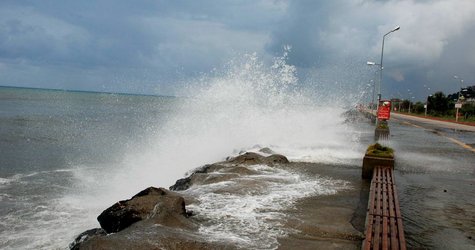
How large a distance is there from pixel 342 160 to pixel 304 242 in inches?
326

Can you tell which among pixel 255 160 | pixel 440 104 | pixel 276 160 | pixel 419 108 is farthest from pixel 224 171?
pixel 419 108

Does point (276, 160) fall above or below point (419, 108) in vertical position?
above

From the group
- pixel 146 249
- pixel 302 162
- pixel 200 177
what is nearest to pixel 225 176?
pixel 200 177

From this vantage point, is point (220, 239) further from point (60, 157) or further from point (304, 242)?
point (60, 157)

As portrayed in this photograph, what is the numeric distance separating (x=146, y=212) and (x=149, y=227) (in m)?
0.60

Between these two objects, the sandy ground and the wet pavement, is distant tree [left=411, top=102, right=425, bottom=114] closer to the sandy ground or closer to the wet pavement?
the wet pavement

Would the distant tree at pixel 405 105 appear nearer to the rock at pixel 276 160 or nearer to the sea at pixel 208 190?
the sea at pixel 208 190

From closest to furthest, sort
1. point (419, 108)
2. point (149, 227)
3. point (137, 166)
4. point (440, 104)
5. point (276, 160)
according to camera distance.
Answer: point (149, 227)
point (276, 160)
point (137, 166)
point (440, 104)
point (419, 108)

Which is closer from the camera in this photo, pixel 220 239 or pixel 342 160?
pixel 220 239

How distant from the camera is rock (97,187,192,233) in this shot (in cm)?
634

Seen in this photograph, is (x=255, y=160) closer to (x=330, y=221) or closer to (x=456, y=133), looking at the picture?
(x=330, y=221)

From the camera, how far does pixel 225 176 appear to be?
1020 centimetres

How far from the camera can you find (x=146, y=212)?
21.6 feet

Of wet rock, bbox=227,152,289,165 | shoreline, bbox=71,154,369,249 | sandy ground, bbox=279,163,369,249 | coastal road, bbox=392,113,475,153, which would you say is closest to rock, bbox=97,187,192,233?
shoreline, bbox=71,154,369,249
